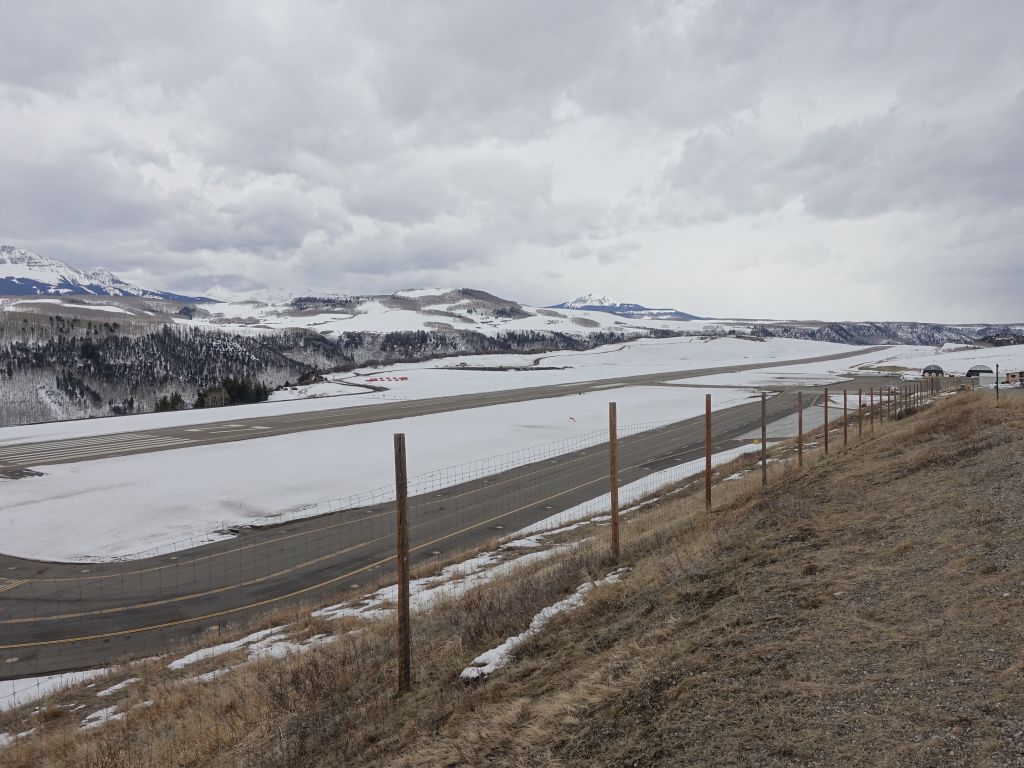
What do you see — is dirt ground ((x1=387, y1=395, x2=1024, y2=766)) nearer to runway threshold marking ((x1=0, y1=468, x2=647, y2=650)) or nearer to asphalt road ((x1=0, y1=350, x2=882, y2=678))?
runway threshold marking ((x1=0, y1=468, x2=647, y2=650))

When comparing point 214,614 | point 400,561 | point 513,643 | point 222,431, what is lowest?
point 214,614

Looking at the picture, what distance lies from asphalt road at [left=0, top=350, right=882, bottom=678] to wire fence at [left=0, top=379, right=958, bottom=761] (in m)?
0.06

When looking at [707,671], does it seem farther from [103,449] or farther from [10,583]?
[103,449]

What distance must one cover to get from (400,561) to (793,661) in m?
4.50

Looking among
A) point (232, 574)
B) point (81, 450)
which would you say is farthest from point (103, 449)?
point (232, 574)

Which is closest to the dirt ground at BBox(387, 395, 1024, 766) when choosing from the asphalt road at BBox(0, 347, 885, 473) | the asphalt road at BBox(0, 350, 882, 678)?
the asphalt road at BBox(0, 350, 882, 678)

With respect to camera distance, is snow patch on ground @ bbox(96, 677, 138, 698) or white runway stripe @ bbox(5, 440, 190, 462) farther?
white runway stripe @ bbox(5, 440, 190, 462)

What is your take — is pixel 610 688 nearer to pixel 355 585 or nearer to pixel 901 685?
pixel 901 685

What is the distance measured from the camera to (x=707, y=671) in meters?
5.82

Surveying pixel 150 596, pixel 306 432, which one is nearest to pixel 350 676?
pixel 150 596

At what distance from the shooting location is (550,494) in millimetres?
27672

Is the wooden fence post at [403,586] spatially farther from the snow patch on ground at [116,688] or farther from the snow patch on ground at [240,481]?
the snow patch on ground at [240,481]

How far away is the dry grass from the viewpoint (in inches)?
184

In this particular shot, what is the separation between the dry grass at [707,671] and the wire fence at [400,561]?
19.8 inches
